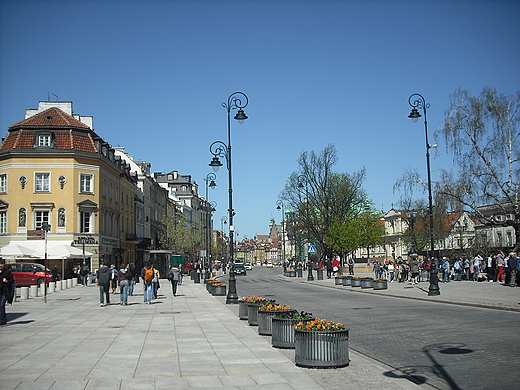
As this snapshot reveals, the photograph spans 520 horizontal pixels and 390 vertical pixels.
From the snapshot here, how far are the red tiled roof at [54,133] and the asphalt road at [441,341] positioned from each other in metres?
37.3

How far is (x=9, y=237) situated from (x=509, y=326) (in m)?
46.2

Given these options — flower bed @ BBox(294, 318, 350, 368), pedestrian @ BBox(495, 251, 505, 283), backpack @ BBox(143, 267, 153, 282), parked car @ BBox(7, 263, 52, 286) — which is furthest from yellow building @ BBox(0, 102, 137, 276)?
flower bed @ BBox(294, 318, 350, 368)

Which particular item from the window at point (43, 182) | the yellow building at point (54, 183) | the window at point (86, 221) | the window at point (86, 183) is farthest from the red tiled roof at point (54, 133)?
the window at point (86, 221)

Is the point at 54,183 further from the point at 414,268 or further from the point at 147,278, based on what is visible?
the point at 414,268

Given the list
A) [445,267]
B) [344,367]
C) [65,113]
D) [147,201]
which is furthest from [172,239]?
[344,367]

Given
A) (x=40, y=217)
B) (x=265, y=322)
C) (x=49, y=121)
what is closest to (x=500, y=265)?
(x=265, y=322)

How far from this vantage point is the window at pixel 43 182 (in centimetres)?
5234

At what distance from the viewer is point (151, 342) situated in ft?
43.2

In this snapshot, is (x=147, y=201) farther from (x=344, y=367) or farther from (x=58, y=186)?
(x=344, y=367)

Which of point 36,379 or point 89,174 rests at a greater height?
point 89,174

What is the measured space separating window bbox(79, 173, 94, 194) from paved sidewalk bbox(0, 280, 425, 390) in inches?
1432

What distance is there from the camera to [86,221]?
5394 cm

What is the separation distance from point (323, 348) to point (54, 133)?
158 ft

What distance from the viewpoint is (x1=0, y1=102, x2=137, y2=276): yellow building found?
51.8 metres
